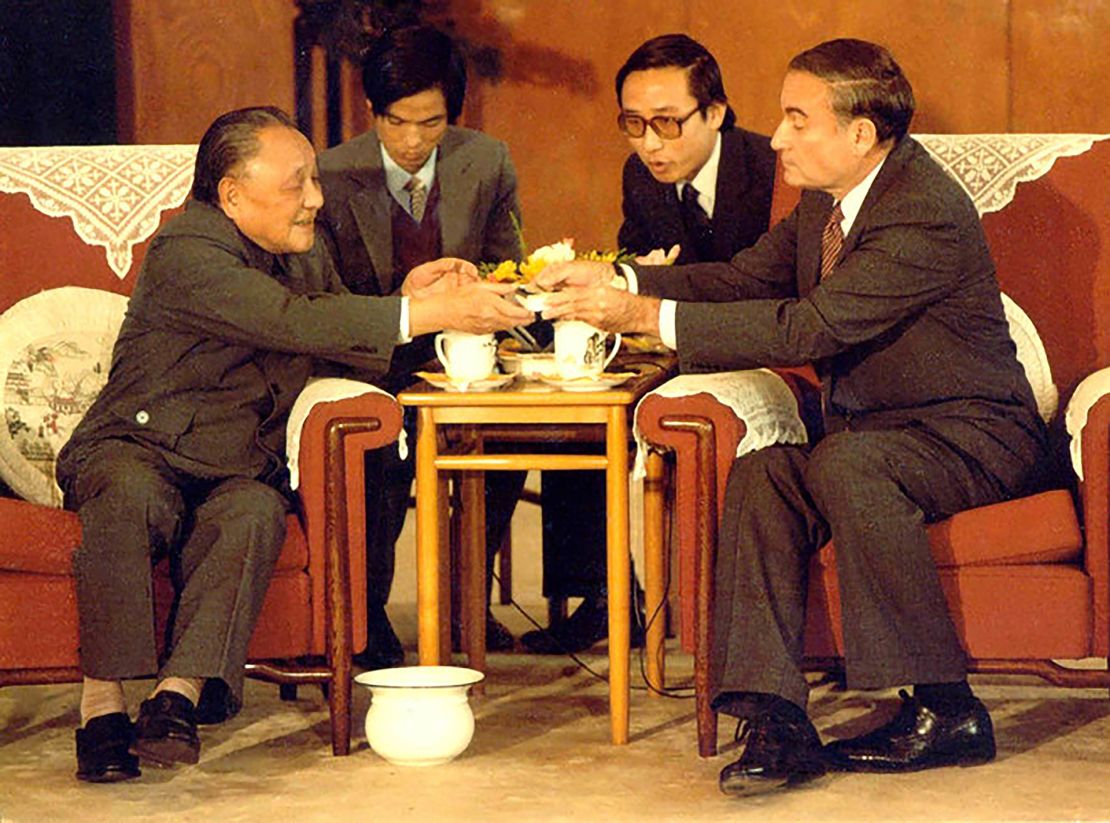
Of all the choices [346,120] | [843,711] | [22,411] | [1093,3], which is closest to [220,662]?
[22,411]

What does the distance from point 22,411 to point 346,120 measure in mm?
3302

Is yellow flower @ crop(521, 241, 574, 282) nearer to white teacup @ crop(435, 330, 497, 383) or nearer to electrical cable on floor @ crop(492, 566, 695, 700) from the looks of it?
white teacup @ crop(435, 330, 497, 383)

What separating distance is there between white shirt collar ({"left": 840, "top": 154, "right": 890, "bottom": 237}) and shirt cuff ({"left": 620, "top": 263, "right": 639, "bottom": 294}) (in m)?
0.52

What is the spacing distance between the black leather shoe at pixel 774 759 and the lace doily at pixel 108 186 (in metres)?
1.74

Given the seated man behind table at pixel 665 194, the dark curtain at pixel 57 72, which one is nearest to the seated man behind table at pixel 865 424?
the seated man behind table at pixel 665 194

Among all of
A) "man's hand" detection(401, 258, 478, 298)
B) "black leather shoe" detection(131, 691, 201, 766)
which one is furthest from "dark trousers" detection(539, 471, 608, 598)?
"black leather shoe" detection(131, 691, 201, 766)

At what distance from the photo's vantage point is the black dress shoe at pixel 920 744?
11.7 ft

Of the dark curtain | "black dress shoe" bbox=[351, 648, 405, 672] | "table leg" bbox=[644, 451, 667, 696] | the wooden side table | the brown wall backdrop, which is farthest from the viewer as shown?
the brown wall backdrop

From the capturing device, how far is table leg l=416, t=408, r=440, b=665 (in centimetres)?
380

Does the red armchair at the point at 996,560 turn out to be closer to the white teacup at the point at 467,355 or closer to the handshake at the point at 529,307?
the handshake at the point at 529,307

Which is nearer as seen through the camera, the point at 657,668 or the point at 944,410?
the point at 944,410

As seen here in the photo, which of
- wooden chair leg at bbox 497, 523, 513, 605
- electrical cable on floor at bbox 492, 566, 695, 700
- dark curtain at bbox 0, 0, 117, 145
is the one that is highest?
dark curtain at bbox 0, 0, 117, 145

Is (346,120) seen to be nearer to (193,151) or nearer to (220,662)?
(193,151)

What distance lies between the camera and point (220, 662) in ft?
11.7
